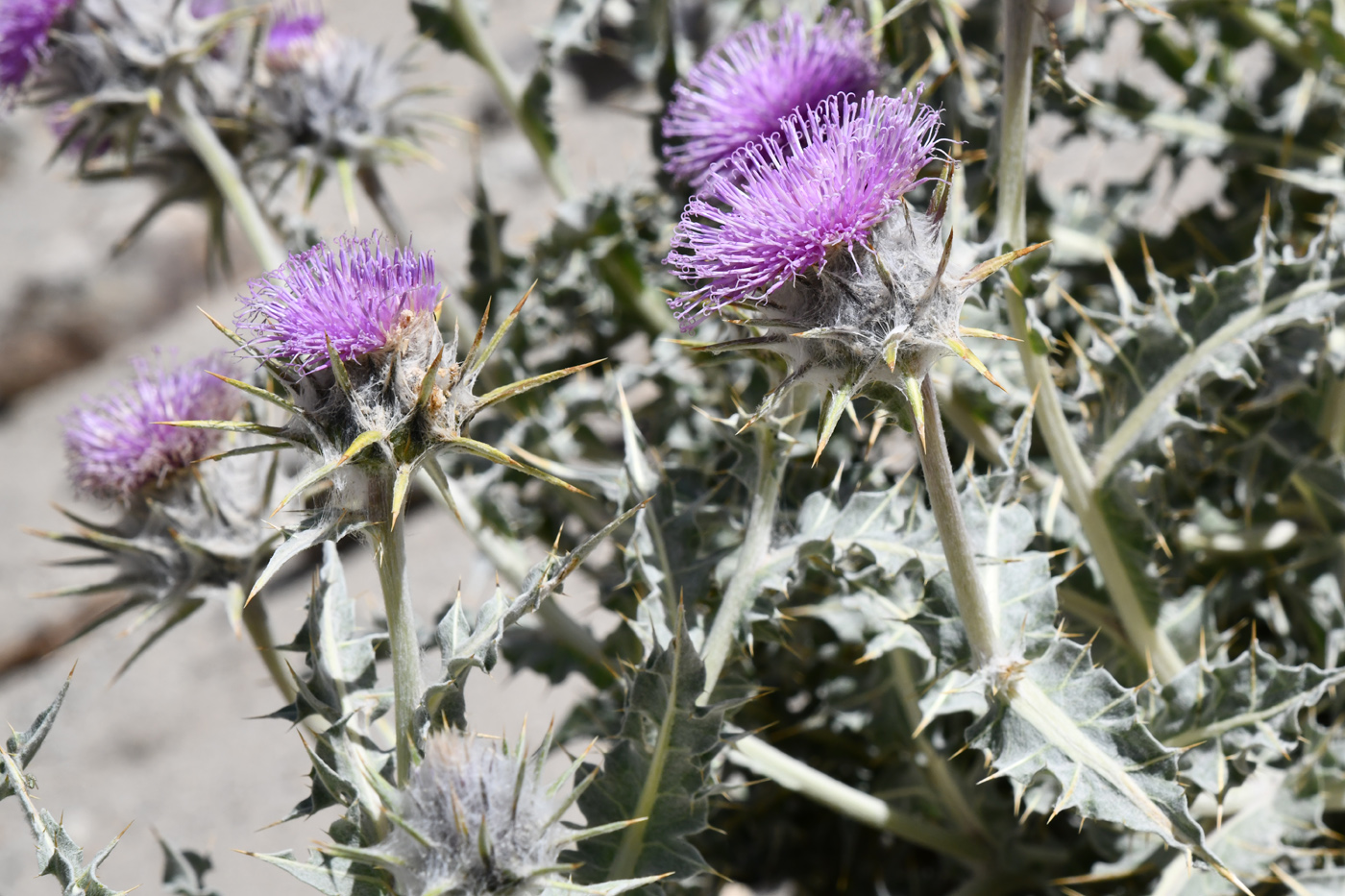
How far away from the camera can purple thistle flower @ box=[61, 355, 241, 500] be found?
8.12ft

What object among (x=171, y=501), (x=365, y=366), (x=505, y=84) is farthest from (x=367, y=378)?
(x=505, y=84)

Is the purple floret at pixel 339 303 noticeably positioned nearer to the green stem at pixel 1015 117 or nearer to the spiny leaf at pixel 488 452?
the spiny leaf at pixel 488 452

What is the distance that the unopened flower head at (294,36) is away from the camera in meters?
3.32

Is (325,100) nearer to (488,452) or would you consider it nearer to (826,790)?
(488,452)

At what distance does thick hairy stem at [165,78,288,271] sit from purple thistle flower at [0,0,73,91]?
40 centimetres

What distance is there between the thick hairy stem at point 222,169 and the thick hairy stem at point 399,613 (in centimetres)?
157

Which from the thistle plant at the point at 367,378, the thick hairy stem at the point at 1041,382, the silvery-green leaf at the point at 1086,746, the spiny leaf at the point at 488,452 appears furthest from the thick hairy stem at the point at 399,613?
the thick hairy stem at the point at 1041,382

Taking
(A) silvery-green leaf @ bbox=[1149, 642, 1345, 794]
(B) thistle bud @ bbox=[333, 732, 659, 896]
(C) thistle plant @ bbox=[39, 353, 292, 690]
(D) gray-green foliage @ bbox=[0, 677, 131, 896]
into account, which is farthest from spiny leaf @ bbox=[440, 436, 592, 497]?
(A) silvery-green leaf @ bbox=[1149, 642, 1345, 794]

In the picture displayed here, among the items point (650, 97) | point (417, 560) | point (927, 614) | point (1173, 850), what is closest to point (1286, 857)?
point (1173, 850)

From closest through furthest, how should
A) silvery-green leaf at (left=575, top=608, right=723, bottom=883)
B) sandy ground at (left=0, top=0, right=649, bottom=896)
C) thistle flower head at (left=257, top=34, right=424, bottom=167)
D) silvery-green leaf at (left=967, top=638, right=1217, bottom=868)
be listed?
1. silvery-green leaf at (left=967, top=638, right=1217, bottom=868)
2. silvery-green leaf at (left=575, top=608, right=723, bottom=883)
3. thistle flower head at (left=257, top=34, right=424, bottom=167)
4. sandy ground at (left=0, top=0, right=649, bottom=896)

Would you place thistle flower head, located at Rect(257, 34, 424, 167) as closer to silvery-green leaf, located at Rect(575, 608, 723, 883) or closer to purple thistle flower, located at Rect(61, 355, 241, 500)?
purple thistle flower, located at Rect(61, 355, 241, 500)

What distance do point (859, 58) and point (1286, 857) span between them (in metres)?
2.18

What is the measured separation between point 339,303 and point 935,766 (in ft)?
6.32

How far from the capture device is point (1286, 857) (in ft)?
8.46
